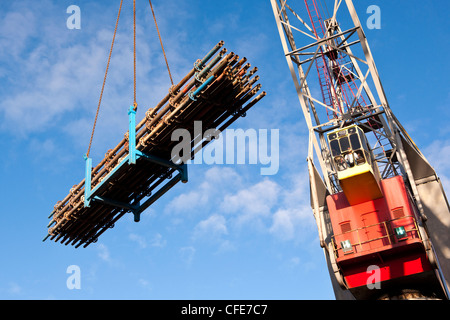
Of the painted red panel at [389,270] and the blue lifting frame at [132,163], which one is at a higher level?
the blue lifting frame at [132,163]

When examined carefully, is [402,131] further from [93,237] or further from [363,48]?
[93,237]

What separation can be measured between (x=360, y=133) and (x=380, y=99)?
451 cm

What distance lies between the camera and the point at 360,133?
20.8 m

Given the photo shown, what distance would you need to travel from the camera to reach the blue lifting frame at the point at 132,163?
2014cm

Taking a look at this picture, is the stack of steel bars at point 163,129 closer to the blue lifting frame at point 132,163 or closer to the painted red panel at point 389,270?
the blue lifting frame at point 132,163

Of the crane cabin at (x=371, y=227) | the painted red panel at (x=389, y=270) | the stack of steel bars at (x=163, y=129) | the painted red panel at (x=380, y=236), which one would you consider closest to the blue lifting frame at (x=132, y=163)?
the stack of steel bars at (x=163, y=129)

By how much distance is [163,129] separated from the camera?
19.5 metres

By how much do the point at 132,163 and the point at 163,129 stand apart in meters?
1.76

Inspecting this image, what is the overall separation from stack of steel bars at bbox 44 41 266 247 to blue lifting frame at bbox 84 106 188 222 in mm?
193

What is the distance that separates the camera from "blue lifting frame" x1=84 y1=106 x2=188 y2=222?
793 inches

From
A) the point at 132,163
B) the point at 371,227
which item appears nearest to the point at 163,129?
the point at 132,163

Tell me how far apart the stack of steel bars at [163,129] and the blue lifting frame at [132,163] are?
193mm
